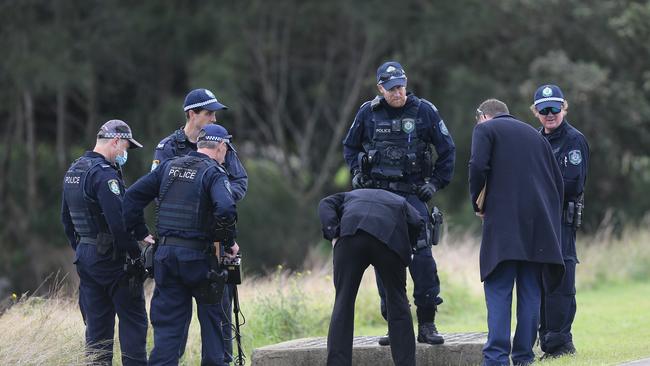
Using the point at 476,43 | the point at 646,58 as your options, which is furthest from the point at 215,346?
the point at 476,43

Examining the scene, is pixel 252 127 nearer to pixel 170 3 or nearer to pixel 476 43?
pixel 170 3

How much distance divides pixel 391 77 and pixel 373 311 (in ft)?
18.0

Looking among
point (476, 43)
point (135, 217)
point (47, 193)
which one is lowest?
point (47, 193)

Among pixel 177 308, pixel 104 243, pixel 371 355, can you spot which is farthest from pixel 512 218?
pixel 104 243

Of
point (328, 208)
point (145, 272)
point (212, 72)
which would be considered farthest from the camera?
point (212, 72)

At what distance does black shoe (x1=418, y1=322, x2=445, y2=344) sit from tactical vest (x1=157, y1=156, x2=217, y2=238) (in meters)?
2.12

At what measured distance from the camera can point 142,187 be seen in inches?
355

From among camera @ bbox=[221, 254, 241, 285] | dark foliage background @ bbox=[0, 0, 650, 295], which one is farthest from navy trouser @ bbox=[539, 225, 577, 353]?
dark foliage background @ bbox=[0, 0, 650, 295]

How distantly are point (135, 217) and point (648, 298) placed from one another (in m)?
9.24

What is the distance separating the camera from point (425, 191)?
955cm

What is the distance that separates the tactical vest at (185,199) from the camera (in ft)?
29.0

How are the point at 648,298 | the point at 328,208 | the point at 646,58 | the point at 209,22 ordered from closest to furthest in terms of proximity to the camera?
the point at 328,208
the point at 648,298
the point at 646,58
the point at 209,22

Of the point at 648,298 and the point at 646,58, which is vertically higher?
the point at 646,58

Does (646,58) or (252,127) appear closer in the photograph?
(646,58)
